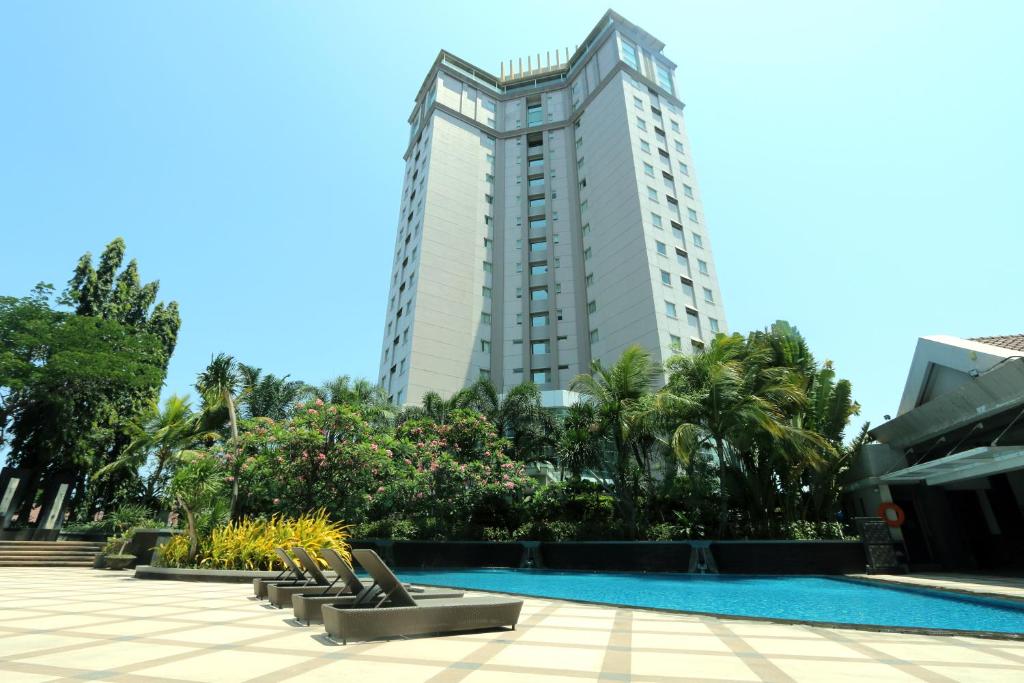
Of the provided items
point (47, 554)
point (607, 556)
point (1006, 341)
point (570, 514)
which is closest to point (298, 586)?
point (607, 556)

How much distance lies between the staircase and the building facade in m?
26.8

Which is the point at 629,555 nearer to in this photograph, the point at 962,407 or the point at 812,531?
the point at 812,531

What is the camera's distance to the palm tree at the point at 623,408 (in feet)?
56.9

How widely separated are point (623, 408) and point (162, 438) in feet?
69.9

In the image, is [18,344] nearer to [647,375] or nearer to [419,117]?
[647,375]

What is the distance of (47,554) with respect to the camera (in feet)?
56.7

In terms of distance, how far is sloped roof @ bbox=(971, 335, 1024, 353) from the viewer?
13.1 meters

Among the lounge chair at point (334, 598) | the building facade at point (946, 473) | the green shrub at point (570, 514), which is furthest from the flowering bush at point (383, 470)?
the building facade at point (946, 473)

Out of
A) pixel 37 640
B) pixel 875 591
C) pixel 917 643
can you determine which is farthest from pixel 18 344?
pixel 875 591

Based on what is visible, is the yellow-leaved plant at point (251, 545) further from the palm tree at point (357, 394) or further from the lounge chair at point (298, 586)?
the palm tree at point (357, 394)

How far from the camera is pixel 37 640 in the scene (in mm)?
4430

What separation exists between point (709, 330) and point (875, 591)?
23849mm

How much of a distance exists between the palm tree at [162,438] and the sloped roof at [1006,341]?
29.6 metres

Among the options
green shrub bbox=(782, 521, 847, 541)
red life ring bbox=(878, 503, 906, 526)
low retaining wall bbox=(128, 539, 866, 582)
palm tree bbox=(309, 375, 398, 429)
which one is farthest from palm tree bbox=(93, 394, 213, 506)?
red life ring bbox=(878, 503, 906, 526)
